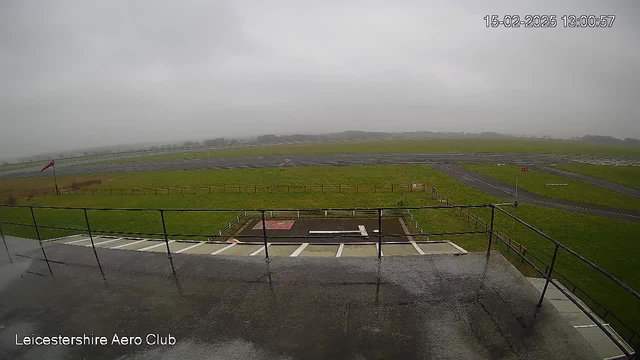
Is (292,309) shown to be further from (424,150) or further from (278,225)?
(424,150)

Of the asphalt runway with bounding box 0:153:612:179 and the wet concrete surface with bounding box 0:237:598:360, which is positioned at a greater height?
the wet concrete surface with bounding box 0:237:598:360

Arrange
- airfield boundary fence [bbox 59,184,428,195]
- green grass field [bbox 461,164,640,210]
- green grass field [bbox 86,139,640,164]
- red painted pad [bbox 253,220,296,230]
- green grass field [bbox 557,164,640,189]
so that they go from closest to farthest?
1. red painted pad [bbox 253,220,296,230]
2. green grass field [bbox 461,164,640,210]
3. airfield boundary fence [bbox 59,184,428,195]
4. green grass field [bbox 557,164,640,189]
5. green grass field [bbox 86,139,640,164]

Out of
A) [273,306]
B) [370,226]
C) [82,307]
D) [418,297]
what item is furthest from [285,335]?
[370,226]

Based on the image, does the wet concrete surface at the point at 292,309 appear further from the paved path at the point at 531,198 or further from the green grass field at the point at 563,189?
the green grass field at the point at 563,189

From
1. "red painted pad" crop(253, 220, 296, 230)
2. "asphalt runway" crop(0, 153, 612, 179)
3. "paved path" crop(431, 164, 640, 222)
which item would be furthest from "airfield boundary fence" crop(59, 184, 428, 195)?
"asphalt runway" crop(0, 153, 612, 179)

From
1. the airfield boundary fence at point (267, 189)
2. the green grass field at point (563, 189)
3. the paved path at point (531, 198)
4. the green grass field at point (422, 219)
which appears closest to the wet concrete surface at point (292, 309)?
the green grass field at point (422, 219)

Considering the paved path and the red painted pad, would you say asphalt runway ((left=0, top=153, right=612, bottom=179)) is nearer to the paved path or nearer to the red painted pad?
the paved path

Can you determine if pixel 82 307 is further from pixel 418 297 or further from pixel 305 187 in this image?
pixel 305 187
